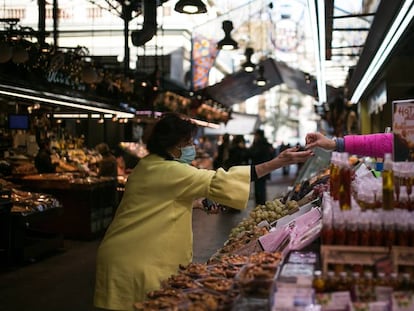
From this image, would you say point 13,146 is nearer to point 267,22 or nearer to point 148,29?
point 148,29

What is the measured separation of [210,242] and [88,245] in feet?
6.24

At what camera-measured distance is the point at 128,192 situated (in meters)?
2.96

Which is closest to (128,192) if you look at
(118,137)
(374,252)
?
(374,252)

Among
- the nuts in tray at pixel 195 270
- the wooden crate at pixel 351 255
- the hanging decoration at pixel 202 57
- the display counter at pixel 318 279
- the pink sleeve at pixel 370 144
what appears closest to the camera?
the display counter at pixel 318 279

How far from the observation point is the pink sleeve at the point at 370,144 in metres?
3.39

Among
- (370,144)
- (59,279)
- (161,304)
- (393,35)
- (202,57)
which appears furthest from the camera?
(202,57)

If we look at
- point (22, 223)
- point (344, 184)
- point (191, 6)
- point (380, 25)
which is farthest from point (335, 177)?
point (22, 223)

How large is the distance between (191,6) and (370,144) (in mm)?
4462

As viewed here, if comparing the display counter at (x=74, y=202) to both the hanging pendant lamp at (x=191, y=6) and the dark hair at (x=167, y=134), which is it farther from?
the dark hair at (x=167, y=134)

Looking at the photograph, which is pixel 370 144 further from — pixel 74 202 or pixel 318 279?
pixel 74 202

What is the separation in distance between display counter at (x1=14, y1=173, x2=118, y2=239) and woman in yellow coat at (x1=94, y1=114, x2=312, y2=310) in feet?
21.3

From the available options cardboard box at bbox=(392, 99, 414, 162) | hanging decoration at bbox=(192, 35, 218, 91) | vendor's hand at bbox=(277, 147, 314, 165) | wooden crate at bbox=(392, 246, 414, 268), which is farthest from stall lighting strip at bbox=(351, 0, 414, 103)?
hanging decoration at bbox=(192, 35, 218, 91)

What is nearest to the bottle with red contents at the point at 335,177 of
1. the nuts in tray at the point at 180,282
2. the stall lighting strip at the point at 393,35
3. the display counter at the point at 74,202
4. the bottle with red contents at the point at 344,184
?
the bottle with red contents at the point at 344,184

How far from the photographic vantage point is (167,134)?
290 centimetres
